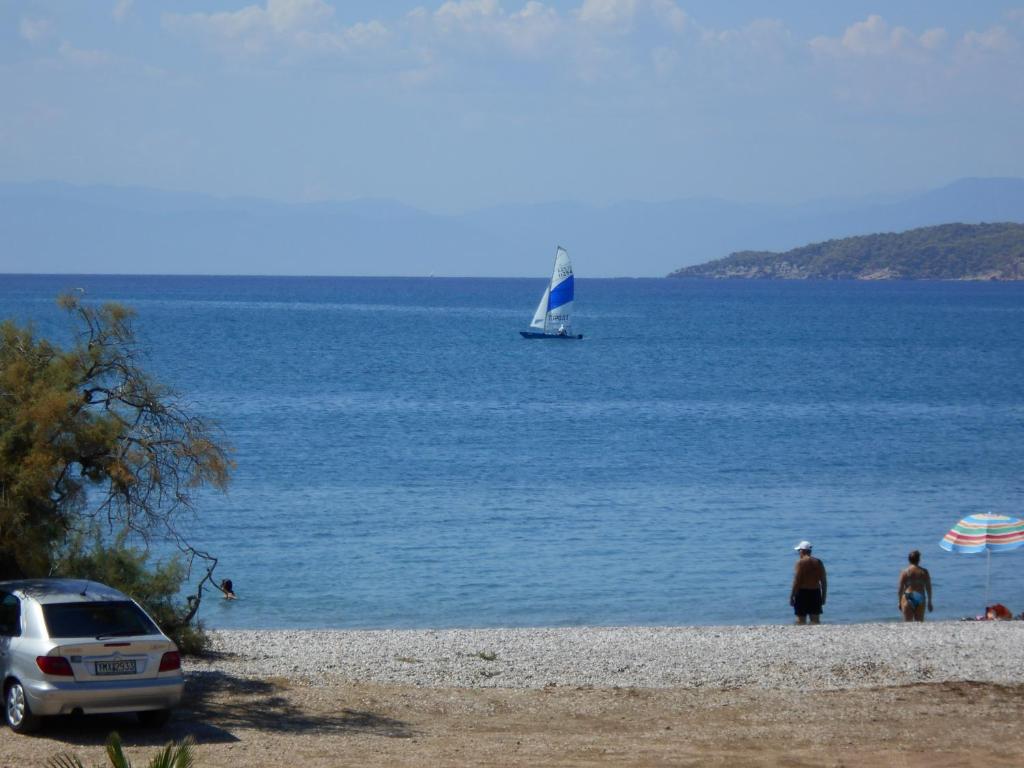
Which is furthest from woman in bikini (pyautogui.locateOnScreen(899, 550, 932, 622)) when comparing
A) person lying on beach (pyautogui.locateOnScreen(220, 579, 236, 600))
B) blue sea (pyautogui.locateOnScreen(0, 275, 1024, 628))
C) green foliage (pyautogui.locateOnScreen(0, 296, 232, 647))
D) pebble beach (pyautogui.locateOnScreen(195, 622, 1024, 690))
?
green foliage (pyautogui.locateOnScreen(0, 296, 232, 647))

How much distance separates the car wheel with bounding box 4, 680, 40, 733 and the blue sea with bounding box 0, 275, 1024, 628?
10.3m

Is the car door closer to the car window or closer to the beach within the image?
the car window

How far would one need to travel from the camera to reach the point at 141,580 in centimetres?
1482

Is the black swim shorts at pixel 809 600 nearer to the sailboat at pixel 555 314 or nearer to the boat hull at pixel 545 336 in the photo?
the sailboat at pixel 555 314

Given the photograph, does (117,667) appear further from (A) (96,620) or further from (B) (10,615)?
(B) (10,615)

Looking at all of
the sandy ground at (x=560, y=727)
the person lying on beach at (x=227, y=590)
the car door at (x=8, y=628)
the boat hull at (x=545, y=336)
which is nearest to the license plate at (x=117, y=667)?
the sandy ground at (x=560, y=727)

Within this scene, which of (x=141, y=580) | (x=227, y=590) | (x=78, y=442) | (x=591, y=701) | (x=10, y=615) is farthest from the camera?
(x=227, y=590)

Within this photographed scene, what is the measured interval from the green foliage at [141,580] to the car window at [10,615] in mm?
2693

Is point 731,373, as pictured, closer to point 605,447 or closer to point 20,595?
point 605,447

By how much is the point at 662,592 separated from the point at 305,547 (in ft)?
23.5

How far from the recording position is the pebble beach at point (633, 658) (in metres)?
13.9

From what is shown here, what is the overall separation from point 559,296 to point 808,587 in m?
80.5

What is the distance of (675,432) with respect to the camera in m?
47.4

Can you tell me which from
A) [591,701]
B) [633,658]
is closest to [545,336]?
[633,658]
